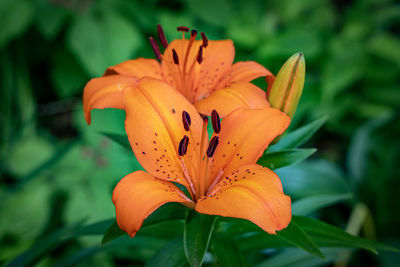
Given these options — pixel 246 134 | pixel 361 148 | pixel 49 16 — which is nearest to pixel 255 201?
pixel 246 134

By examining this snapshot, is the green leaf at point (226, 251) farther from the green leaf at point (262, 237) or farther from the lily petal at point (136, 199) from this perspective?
the lily petal at point (136, 199)

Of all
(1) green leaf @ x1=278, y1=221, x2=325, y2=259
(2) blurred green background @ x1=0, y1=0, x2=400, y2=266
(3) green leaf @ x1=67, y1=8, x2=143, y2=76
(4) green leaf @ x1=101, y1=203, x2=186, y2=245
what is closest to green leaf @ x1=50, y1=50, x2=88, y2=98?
(2) blurred green background @ x1=0, y1=0, x2=400, y2=266

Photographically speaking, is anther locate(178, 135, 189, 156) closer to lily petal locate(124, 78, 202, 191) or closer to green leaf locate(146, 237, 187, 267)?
lily petal locate(124, 78, 202, 191)

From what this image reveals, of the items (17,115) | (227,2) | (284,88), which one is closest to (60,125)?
(17,115)

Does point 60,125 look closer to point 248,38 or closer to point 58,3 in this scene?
point 58,3

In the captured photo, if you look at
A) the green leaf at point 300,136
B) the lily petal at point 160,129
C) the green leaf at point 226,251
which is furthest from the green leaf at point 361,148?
the lily petal at point 160,129

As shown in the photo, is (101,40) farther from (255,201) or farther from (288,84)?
(255,201)

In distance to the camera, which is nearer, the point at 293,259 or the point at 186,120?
the point at 186,120
